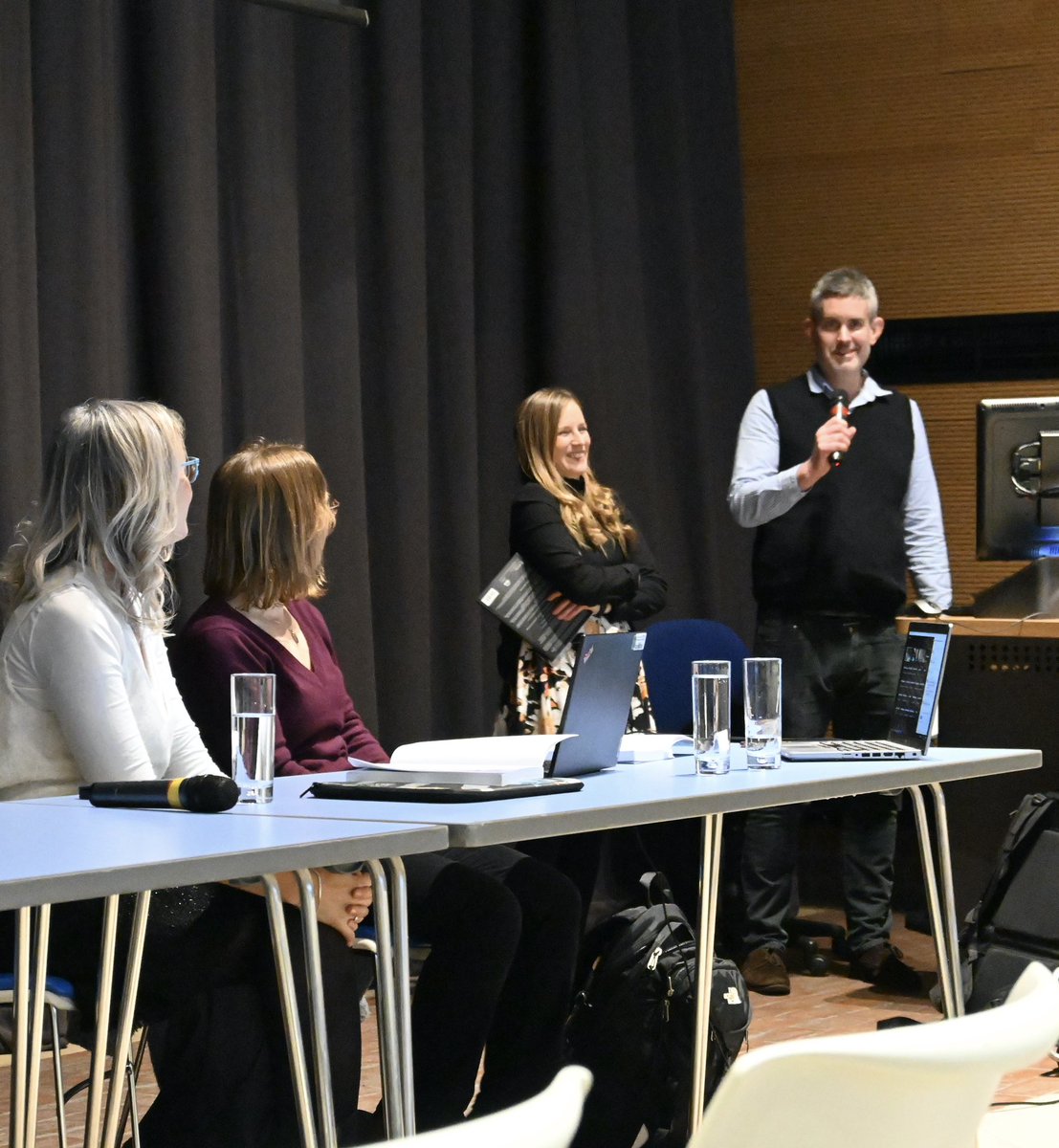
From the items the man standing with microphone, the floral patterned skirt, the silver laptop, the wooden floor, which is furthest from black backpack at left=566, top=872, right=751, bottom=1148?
the man standing with microphone

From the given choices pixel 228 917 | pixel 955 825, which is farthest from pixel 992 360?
pixel 228 917

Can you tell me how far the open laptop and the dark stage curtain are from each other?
1727mm

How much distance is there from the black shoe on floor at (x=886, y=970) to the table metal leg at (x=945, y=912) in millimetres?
1274

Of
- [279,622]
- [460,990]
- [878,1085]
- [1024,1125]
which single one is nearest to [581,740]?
[460,990]

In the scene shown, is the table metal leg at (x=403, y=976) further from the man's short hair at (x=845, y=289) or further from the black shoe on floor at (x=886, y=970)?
the man's short hair at (x=845, y=289)

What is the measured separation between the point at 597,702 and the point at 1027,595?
2.08 metres

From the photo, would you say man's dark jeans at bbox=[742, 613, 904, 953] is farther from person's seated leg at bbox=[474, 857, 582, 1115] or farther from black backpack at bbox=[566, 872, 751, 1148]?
person's seated leg at bbox=[474, 857, 582, 1115]

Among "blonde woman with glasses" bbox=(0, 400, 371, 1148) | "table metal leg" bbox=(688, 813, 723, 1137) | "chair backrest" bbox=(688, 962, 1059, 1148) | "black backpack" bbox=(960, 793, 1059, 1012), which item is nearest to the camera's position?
"chair backrest" bbox=(688, 962, 1059, 1148)

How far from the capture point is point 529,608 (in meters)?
3.81

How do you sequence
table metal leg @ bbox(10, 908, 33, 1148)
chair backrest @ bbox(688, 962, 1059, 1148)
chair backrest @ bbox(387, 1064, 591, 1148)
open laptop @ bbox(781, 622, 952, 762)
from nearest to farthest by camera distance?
chair backrest @ bbox(387, 1064, 591, 1148) < chair backrest @ bbox(688, 962, 1059, 1148) < table metal leg @ bbox(10, 908, 33, 1148) < open laptop @ bbox(781, 622, 952, 762)

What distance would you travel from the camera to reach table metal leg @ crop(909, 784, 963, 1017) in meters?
2.71

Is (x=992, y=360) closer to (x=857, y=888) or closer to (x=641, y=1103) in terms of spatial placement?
(x=857, y=888)

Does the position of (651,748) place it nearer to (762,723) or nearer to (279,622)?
(762,723)

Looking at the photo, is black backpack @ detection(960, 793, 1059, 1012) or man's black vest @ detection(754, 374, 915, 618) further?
man's black vest @ detection(754, 374, 915, 618)
